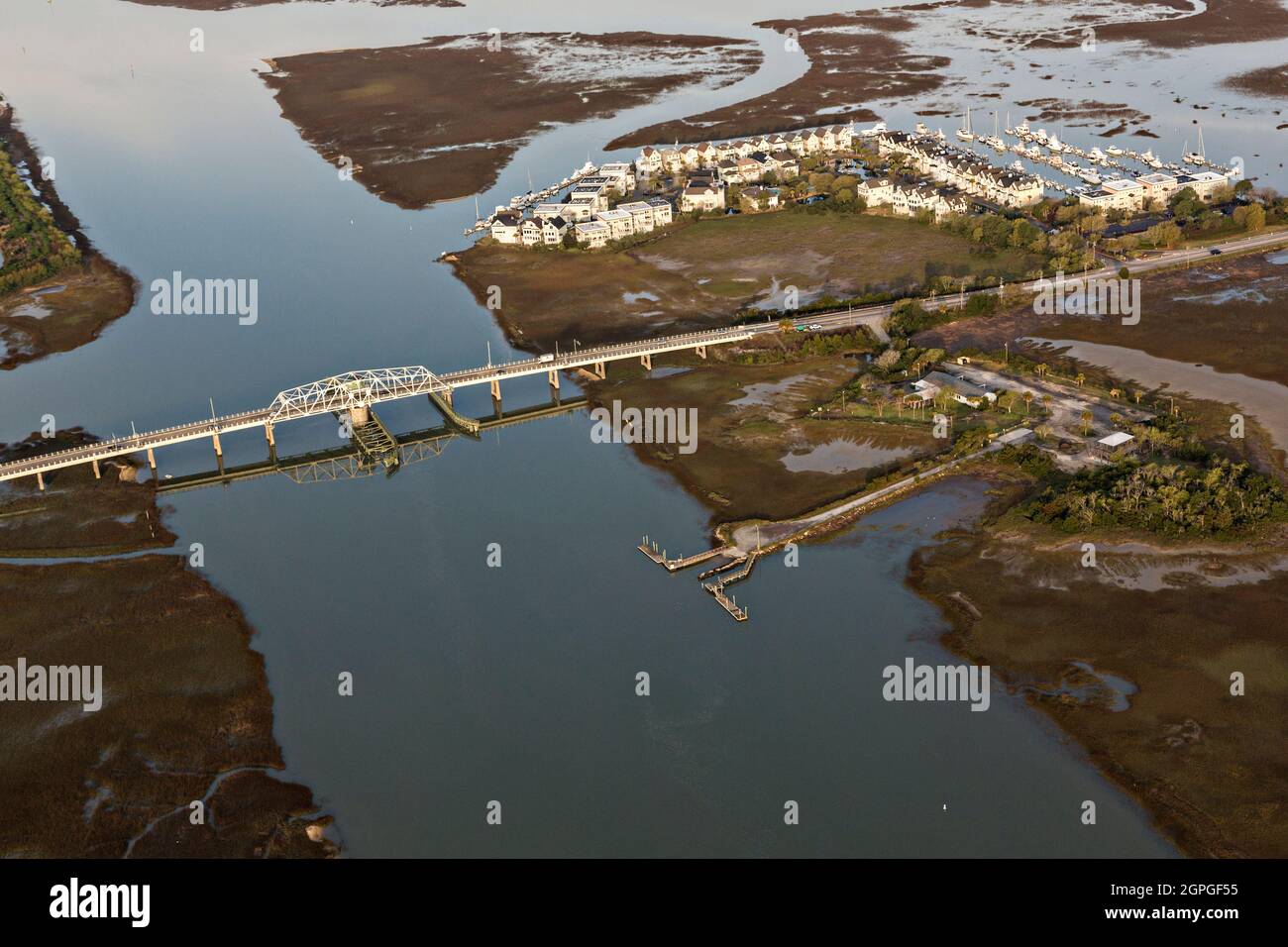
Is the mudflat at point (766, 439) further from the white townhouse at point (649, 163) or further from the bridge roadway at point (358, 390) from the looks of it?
the white townhouse at point (649, 163)

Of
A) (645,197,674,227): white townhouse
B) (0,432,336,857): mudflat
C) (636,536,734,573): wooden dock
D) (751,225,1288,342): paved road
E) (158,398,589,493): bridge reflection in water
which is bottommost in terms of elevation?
(0,432,336,857): mudflat

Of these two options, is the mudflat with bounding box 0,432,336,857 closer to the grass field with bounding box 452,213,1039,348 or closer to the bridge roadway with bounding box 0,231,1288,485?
the bridge roadway with bounding box 0,231,1288,485

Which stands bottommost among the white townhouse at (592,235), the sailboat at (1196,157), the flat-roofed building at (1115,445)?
the flat-roofed building at (1115,445)

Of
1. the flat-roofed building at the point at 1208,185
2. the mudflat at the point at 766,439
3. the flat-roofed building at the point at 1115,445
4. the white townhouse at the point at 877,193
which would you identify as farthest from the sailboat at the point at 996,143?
the flat-roofed building at the point at 1115,445

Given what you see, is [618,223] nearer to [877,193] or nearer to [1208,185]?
[877,193]

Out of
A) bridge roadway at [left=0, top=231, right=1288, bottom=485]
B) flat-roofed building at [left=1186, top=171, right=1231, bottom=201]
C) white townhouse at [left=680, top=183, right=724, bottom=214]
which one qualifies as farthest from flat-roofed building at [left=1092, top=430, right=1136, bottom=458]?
white townhouse at [left=680, top=183, right=724, bottom=214]

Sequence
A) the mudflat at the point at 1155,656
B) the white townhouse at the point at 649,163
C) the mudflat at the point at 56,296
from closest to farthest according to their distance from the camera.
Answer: the mudflat at the point at 1155,656 → the mudflat at the point at 56,296 → the white townhouse at the point at 649,163

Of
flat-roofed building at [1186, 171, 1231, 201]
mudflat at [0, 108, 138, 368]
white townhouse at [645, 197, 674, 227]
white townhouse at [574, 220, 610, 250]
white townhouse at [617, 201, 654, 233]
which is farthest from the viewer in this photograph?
white townhouse at [645, 197, 674, 227]

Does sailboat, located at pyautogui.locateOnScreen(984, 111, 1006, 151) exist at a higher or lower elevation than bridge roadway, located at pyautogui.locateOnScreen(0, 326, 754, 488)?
higher
